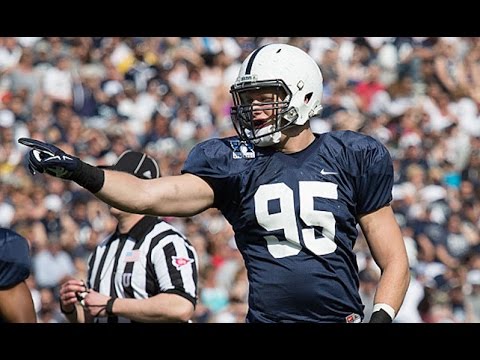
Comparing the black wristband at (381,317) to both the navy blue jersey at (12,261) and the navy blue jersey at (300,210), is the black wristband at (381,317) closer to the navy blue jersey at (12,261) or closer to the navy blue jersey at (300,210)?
the navy blue jersey at (300,210)

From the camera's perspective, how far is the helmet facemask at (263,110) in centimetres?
433

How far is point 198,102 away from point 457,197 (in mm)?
3388

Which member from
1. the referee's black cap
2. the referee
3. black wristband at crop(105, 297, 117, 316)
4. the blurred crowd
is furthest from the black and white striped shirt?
the blurred crowd

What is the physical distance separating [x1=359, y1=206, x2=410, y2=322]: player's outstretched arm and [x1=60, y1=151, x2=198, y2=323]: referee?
3.72 feet

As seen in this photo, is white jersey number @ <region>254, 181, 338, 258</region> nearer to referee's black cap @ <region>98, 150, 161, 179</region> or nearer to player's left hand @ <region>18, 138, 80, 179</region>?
player's left hand @ <region>18, 138, 80, 179</region>

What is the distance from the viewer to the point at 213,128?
12922mm

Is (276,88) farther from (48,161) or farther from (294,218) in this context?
(48,161)

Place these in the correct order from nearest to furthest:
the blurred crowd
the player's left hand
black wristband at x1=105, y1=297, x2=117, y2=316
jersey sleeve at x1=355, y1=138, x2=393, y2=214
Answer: the player's left hand < jersey sleeve at x1=355, y1=138, x2=393, y2=214 < black wristband at x1=105, y1=297, x2=117, y2=316 < the blurred crowd

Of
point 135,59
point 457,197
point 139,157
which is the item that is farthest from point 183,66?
point 139,157

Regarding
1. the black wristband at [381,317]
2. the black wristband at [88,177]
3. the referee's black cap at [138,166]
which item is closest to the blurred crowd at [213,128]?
the referee's black cap at [138,166]

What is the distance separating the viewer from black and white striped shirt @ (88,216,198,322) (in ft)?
17.1

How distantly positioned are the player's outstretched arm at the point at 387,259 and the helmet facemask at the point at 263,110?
0.50 m

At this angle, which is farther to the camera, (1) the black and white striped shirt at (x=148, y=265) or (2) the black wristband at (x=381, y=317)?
(1) the black and white striped shirt at (x=148, y=265)
